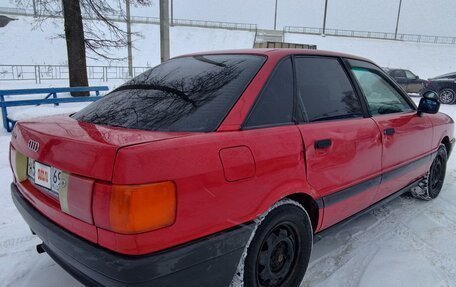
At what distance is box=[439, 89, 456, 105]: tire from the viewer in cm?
1528

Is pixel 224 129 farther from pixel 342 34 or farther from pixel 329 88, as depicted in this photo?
pixel 342 34

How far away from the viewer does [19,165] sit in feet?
7.69

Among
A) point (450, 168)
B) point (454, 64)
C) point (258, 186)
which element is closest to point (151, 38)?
point (454, 64)

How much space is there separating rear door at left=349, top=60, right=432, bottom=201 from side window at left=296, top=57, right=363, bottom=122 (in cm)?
22

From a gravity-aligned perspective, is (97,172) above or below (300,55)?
below

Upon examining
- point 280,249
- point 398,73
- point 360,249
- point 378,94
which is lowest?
point 360,249

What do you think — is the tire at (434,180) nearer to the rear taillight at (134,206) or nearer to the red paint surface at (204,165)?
the red paint surface at (204,165)

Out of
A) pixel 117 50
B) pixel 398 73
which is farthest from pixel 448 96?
pixel 117 50

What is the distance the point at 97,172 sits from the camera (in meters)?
1.59

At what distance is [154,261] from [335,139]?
1.52m

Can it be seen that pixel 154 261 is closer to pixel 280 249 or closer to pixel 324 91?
→ pixel 280 249

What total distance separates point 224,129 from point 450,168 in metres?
5.16

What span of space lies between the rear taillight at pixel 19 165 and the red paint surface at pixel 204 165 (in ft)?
0.18

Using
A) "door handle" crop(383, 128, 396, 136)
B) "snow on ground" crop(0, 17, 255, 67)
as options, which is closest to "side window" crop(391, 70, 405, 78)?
"snow on ground" crop(0, 17, 255, 67)
